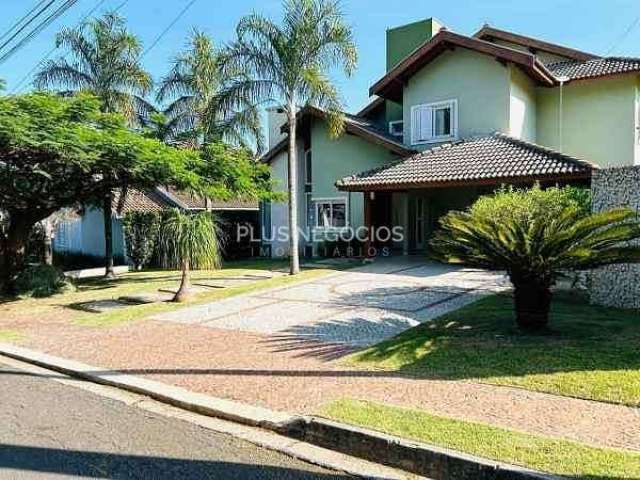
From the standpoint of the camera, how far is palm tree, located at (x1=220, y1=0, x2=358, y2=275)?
56.0 feet

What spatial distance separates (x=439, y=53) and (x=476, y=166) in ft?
20.0

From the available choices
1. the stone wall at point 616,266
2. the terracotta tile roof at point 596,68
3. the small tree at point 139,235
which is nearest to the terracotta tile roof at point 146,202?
the small tree at point 139,235

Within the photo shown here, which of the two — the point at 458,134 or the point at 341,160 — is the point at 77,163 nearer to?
the point at 341,160

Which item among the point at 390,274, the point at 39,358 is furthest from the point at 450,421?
the point at 390,274

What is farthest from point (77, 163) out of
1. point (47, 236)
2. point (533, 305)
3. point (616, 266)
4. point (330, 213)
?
point (616, 266)

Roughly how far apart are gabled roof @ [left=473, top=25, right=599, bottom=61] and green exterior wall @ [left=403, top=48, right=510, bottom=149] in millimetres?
3944

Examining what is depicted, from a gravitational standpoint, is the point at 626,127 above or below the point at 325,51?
below

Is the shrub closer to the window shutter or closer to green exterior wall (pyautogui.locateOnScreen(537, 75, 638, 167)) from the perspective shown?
the window shutter

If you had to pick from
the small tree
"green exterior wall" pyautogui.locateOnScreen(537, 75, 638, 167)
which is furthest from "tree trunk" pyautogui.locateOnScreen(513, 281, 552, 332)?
the small tree

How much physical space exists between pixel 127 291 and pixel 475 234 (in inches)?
435

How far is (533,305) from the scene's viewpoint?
875cm

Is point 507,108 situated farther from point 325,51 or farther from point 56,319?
point 56,319

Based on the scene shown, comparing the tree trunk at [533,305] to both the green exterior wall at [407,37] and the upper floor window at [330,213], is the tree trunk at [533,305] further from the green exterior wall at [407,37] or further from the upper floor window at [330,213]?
the green exterior wall at [407,37]

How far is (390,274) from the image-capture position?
54.9 ft
